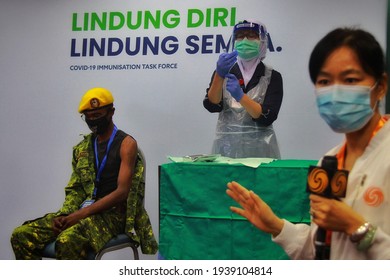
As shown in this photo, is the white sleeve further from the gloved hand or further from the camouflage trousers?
the gloved hand

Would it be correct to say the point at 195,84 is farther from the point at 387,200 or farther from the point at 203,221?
the point at 387,200

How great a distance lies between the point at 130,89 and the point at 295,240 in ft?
6.33

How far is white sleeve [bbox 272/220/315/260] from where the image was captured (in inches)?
62.2

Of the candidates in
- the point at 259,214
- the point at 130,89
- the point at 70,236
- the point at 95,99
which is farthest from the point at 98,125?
the point at 259,214

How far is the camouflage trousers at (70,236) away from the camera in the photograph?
8.96 feet

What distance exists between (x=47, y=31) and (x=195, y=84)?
1.00 metres

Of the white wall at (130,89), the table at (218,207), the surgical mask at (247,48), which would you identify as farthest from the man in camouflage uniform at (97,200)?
the surgical mask at (247,48)

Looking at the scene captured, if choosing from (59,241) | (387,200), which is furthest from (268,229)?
(59,241)

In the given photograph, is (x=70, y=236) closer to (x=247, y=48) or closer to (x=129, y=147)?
(x=129, y=147)


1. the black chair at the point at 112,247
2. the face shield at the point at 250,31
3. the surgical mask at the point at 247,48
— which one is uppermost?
the face shield at the point at 250,31

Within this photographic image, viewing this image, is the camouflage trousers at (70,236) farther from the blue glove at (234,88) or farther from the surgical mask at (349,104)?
the surgical mask at (349,104)

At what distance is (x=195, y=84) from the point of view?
10.6 ft

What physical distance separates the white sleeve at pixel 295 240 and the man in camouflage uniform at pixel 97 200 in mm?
1417

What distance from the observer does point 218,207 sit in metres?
2.46
